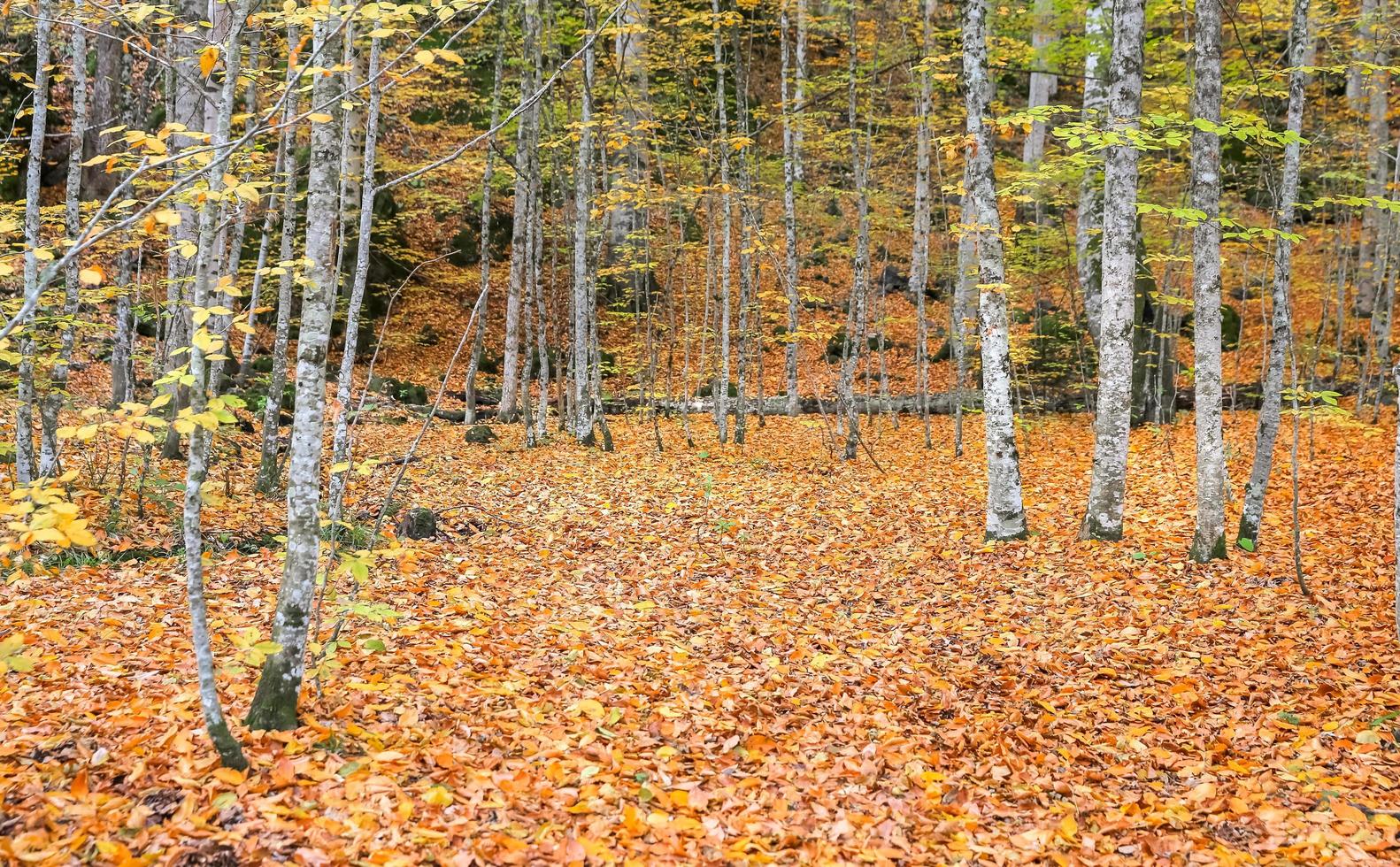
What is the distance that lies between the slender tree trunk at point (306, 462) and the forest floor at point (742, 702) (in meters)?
0.19

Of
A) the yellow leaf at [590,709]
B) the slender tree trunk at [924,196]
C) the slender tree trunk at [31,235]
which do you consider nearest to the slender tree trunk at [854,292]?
the slender tree trunk at [924,196]

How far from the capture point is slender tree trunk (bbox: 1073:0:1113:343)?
13992mm

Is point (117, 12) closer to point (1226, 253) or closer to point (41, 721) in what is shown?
point (41, 721)

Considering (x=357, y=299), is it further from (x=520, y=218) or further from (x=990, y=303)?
(x=520, y=218)

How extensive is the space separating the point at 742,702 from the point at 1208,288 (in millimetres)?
5942

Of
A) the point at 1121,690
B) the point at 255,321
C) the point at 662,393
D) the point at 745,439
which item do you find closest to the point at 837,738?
the point at 1121,690

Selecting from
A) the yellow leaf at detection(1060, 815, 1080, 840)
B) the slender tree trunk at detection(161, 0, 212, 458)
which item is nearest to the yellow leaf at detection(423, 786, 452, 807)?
the yellow leaf at detection(1060, 815, 1080, 840)

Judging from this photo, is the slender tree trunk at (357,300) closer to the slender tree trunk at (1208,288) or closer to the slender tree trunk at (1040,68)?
the slender tree trunk at (1208,288)

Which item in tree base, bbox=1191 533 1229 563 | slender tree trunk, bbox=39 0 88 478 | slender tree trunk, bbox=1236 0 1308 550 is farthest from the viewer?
tree base, bbox=1191 533 1229 563

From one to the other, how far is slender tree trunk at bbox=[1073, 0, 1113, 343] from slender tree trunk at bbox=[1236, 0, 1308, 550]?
19.3ft

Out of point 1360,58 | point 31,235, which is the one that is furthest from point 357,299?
point 1360,58

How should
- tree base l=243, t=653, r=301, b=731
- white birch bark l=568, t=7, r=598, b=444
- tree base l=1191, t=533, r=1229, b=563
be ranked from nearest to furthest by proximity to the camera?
tree base l=243, t=653, r=301, b=731 → tree base l=1191, t=533, r=1229, b=563 → white birch bark l=568, t=7, r=598, b=444

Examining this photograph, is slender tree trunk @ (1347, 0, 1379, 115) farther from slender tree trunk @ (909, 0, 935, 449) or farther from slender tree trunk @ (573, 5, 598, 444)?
slender tree trunk @ (573, 5, 598, 444)

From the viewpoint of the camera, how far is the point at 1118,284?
320 inches
